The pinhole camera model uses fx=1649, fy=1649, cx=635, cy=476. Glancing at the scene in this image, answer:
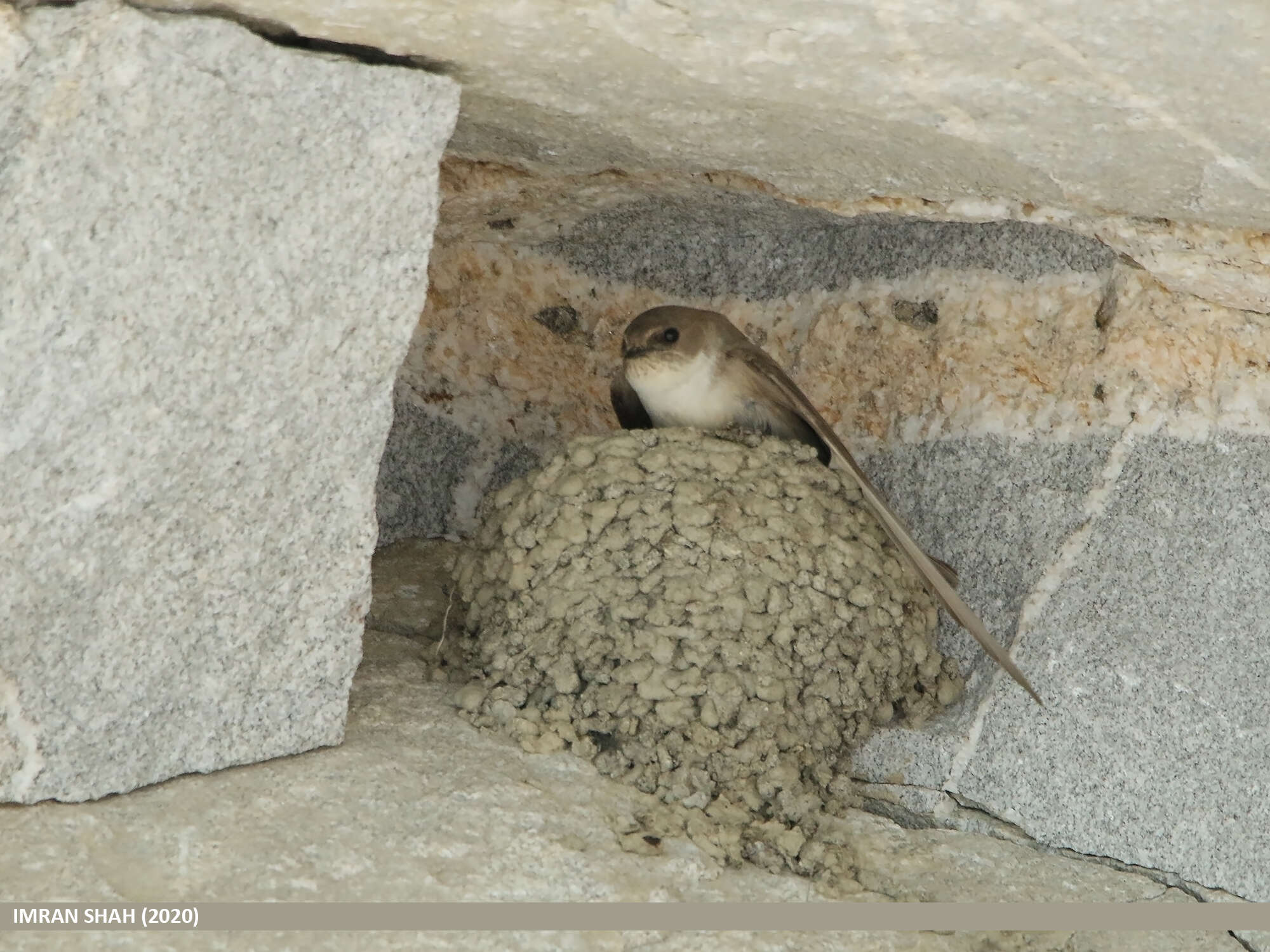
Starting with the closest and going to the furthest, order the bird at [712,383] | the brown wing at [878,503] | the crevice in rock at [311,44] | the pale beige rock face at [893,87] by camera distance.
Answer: the pale beige rock face at [893,87]
the crevice in rock at [311,44]
the brown wing at [878,503]
the bird at [712,383]

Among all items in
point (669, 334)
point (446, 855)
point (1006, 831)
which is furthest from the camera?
point (669, 334)

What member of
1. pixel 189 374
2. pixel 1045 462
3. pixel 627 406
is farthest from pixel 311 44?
pixel 1045 462

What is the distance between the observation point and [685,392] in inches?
153

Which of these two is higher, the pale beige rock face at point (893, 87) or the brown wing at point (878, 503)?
the pale beige rock face at point (893, 87)

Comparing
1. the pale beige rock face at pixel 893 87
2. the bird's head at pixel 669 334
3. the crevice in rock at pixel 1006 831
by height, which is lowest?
the crevice in rock at pixel 1006 831

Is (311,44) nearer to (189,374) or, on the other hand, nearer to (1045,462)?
(189,374)

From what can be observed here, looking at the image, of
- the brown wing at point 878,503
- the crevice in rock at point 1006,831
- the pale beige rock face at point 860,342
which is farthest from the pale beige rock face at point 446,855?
the pale beige rock face at point 860,342

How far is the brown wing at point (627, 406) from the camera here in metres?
4.07

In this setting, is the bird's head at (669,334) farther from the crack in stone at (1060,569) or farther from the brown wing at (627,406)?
the crack in stone at (1060,569)

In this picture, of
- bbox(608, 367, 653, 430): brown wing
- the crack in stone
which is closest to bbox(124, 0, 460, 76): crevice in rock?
bbox(608, 367, 653, 430): brown wing

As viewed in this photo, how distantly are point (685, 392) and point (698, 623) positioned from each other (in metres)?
0.71

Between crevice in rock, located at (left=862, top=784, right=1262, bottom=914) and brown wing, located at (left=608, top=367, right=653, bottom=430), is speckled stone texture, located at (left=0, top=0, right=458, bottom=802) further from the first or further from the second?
brown wing, located at (left=608, top=367, right=653, bottom=430)

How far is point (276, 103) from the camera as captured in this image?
8.55 ft

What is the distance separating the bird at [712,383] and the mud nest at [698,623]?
143 millimetres
